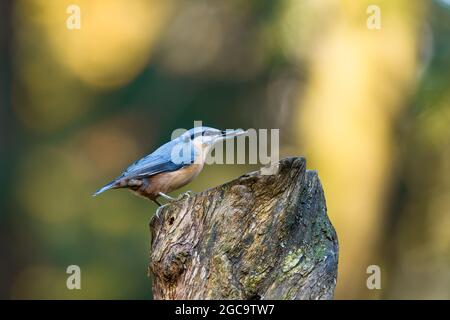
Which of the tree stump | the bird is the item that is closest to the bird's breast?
the bird

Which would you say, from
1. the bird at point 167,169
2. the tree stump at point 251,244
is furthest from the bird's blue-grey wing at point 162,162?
the tree stump at point 251,244

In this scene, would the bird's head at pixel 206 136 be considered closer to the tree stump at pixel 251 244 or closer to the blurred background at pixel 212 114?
the tree stump at pixel 251 244

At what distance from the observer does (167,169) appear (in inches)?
233

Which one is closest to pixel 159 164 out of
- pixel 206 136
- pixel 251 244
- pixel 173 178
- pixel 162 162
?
pixel 162 162

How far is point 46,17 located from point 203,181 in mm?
4149

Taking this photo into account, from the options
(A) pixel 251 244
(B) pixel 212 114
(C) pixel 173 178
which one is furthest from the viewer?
(B) pixel 212 114

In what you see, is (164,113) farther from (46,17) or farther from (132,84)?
(46,17)

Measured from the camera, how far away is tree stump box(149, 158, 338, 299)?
13.0ft

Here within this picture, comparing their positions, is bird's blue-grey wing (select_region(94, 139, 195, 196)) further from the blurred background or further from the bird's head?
the blurred background

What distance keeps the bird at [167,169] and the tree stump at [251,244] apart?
1.57 metres

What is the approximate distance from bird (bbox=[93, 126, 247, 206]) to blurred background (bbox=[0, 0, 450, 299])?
15.9 feet

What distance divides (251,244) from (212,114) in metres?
8.44

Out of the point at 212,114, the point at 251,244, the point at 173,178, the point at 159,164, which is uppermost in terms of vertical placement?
the point at 212,114

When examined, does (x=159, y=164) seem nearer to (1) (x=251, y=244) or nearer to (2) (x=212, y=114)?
(1) (x=251, y=244)
